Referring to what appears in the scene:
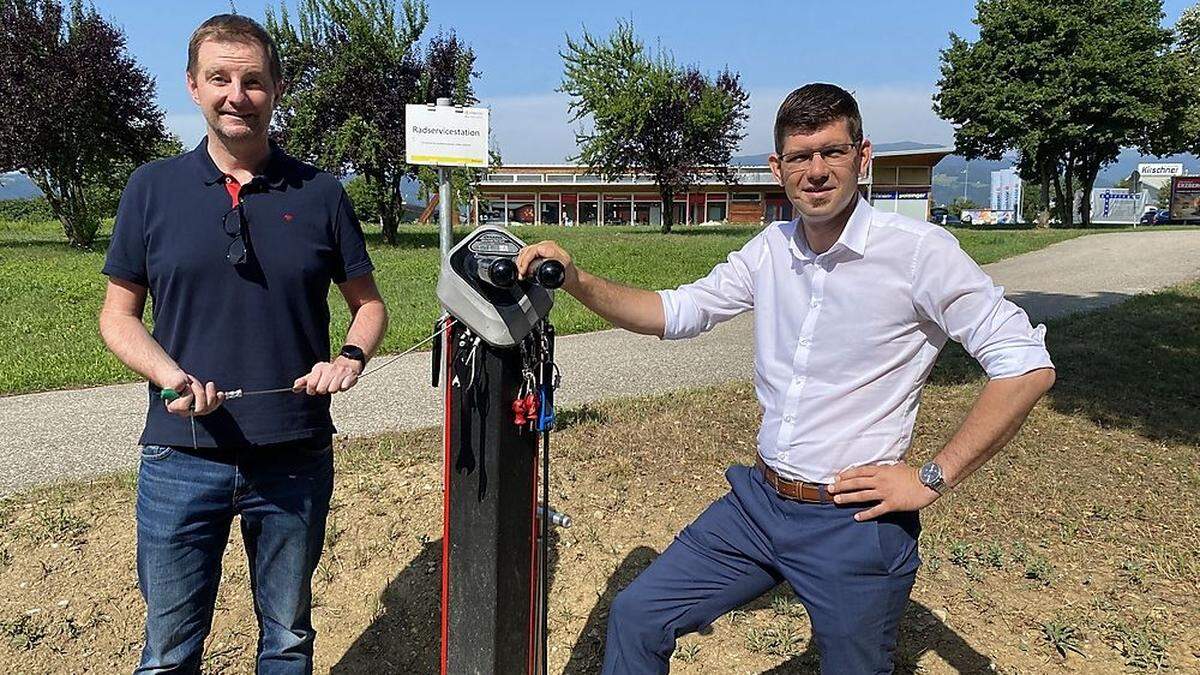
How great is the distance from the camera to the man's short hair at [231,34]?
2.05 meters

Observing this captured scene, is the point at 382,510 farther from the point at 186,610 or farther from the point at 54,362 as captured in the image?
the point at 54,362

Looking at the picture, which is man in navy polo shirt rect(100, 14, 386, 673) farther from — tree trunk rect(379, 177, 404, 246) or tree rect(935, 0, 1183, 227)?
tree rect(935, 0, 1183, 227)

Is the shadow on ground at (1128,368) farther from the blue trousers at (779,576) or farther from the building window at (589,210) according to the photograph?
the building window at (589,210)

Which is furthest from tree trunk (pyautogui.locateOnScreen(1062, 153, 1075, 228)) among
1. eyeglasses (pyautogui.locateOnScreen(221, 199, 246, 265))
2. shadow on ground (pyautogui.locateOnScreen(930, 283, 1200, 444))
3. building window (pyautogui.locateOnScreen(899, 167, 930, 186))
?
eyeglasses (pyautogui.locateOnScreen(221, 199, 246, 265))

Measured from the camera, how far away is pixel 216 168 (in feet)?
7.00

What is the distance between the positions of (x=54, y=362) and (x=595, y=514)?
5.68m

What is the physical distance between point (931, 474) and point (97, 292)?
12214 millimetres

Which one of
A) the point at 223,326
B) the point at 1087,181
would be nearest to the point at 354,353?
the point at 223,326

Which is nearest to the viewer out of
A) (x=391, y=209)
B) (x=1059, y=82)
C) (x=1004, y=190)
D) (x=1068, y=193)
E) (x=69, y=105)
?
(x=69, y=105)

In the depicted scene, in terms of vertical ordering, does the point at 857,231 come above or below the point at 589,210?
below

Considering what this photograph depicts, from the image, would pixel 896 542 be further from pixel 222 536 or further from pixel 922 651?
pixel 222 536

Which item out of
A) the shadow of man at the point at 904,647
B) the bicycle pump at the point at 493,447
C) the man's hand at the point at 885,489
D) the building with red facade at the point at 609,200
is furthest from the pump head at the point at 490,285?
the building with red facade at the point at 609,200

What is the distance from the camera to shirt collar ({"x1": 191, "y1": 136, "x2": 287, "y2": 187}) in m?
2.12

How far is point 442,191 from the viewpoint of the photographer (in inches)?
200
